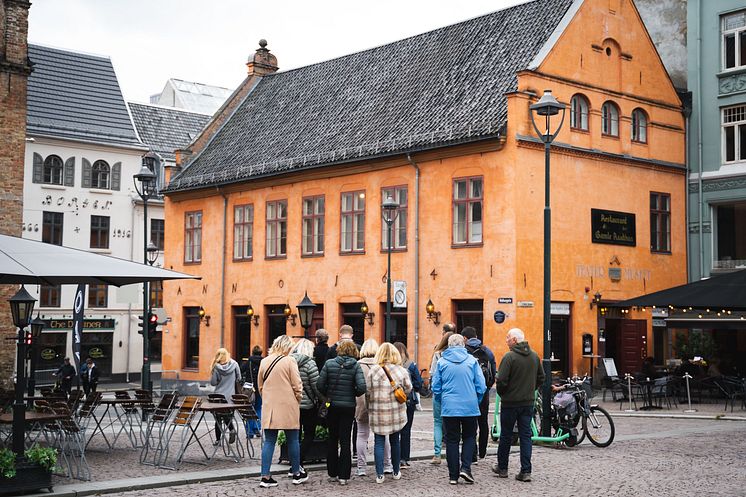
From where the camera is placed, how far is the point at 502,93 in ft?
96.5

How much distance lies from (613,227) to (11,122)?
55.7ft

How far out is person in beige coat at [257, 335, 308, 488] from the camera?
1252 cm

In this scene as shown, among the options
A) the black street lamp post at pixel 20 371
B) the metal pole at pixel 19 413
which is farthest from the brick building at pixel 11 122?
the metal pole at pixel 19 413

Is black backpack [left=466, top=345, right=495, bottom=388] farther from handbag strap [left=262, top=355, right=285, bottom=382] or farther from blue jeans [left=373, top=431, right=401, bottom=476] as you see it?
handbag strap [left=262, top=355, right=285, bottom=382]

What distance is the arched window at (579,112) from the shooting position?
29.6 m

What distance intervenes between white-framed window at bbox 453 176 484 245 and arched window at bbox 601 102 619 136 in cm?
463

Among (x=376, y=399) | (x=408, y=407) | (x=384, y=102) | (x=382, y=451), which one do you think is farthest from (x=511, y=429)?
(x=384, y=102)

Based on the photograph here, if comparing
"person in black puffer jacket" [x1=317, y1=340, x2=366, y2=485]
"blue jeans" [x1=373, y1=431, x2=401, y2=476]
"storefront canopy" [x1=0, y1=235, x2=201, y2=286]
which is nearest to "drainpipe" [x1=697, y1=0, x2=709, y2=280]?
"blue jeans" [x1=373, y1=431, x2=401, y2=476]

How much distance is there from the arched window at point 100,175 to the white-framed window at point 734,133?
2846cm

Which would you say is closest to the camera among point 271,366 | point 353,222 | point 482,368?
point 271,366

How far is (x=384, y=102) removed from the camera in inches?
1356

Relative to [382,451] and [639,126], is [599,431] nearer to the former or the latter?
[382,451]

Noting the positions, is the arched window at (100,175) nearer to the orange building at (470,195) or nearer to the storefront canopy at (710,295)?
the orange building at (470,195)

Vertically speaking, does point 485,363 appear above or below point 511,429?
above
